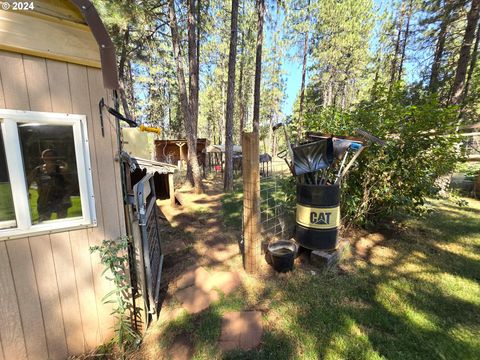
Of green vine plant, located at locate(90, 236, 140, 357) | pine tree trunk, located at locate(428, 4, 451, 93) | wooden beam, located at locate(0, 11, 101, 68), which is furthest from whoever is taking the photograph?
pine tree trunk, located at locate(428, 4, 451, 93)

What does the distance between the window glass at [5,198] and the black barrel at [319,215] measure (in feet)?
10.1

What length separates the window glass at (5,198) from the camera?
1.53m

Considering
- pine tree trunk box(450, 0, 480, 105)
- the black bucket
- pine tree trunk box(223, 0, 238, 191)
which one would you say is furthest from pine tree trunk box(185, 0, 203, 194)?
pine tree trunk box(450, 0, 480, 105)

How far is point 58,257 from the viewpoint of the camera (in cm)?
180

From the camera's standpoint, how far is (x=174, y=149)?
18.0 meters

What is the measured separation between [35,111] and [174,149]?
16966mm

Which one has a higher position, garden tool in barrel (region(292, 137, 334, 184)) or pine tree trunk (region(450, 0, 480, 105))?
pine tree trunk (region(450, 0, 480, 105))

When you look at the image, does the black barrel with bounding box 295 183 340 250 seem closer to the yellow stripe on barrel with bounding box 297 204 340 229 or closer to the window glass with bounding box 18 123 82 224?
the yellow stripe on barrel with bounding box 297 204 340 229

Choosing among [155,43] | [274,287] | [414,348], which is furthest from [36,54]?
[155,43]

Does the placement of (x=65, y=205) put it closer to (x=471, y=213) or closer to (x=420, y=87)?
(x=471, y=213)

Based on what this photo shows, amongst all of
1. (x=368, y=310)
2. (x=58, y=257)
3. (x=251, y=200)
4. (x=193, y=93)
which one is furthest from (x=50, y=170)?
(x=193, y=93)

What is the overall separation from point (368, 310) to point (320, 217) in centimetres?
121

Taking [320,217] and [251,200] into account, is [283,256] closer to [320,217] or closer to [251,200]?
[320,217]

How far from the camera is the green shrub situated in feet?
11.4
